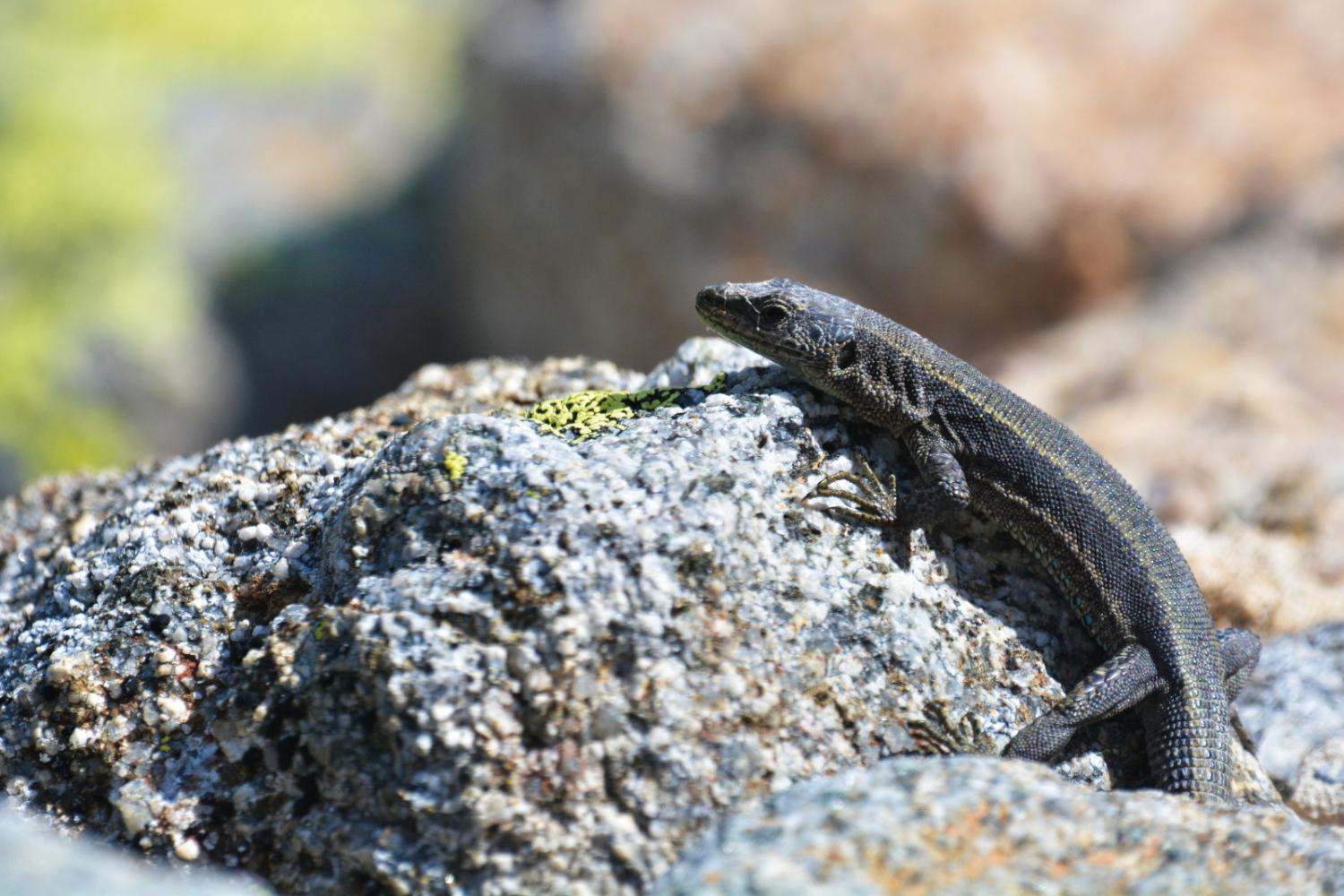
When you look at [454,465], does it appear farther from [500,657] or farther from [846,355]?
→ [846,355]

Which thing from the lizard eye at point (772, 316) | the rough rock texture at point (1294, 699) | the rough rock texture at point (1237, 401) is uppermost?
the rough rock texture at point (1237, 401)

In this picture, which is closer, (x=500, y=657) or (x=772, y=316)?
(x=500, y=657)

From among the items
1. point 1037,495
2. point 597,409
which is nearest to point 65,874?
point 597,409

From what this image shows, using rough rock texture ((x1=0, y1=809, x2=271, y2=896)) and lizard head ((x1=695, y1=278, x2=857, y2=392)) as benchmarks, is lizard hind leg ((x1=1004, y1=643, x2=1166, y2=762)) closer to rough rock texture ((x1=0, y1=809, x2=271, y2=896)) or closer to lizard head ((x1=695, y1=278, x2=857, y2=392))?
lizard head ((x1=695, y1=278, x2=857, y2=392))

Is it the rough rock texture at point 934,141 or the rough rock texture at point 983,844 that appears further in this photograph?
the rough rock texture at point 934,141

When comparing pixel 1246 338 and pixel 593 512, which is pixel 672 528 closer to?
pixel 593 512

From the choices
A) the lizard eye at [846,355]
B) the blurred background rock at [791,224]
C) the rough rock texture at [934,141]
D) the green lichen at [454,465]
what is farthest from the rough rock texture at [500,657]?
the rough rock texture at [934,141]

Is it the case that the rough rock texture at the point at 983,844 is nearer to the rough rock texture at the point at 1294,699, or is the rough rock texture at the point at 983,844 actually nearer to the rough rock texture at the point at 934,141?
the rough rock texture at the point at 1294,699

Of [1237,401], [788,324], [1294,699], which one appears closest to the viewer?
[788,324]
